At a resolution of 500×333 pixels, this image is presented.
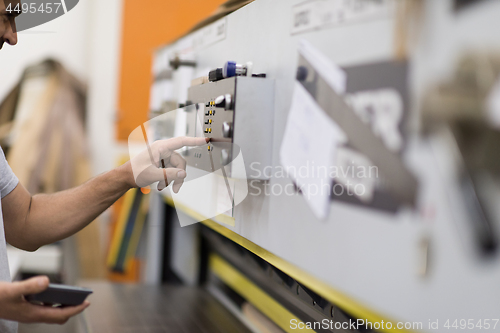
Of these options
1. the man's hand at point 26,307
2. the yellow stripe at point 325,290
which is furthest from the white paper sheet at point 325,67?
the man's hand at point 26,307

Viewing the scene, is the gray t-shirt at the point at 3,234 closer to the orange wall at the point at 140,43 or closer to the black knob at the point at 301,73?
the black knob at the point at 301,73

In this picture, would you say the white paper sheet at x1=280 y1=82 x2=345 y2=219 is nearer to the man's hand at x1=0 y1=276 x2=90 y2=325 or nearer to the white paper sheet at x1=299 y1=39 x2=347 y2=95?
the white paper sheet at x1=299 y1=39 x2=347 y2=95

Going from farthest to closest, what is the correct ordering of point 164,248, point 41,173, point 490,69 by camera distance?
point 41,173
point 164,248
point 490,69

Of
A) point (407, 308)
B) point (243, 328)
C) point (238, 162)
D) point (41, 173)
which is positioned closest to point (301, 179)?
point (238, 162)

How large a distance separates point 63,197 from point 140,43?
1.90 meters

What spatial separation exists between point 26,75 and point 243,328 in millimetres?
2239

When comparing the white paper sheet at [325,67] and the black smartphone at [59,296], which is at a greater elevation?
the white paper sheet at [325,67]

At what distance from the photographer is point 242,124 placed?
2.66 ft

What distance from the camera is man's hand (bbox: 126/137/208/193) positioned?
977 mm

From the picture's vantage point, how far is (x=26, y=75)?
274 centimetres

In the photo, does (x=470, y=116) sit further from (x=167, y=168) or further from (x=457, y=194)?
(x=167, y=168)

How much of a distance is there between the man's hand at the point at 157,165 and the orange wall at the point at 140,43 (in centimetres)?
173

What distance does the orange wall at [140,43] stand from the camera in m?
2.74

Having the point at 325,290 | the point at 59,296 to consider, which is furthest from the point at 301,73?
the point at 59,296
